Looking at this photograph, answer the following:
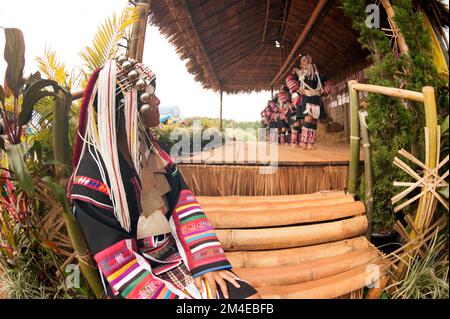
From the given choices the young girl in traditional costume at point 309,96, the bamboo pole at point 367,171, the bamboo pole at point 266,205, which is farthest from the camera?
the young girl in traditional costume at point 309,96

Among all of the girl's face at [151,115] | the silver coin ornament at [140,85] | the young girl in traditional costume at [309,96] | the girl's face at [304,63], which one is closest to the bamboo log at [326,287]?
the girl's face at [151,115]

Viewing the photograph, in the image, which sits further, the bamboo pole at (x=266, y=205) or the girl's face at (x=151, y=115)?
the bamboo pole at (x=266, y=205)

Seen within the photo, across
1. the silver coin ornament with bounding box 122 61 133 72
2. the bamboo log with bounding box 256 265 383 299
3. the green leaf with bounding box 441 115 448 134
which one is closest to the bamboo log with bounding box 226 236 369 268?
the bamboo log with bounding box 256 265 383 299

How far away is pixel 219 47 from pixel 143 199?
228 cm

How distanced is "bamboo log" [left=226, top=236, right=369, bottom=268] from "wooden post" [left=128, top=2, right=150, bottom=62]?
1.02 metres

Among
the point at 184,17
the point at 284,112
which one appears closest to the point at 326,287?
the point at 184,17

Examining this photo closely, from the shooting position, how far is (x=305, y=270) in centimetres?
117

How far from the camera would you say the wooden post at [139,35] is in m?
1.12

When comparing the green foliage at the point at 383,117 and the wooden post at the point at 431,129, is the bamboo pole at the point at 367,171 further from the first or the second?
the wooden post at the point at 431,129

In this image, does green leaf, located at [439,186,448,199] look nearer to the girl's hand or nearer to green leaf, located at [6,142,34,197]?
the girl's hand

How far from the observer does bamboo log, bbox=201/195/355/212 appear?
135 cm

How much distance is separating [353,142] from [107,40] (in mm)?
1425

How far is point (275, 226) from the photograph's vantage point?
135cm

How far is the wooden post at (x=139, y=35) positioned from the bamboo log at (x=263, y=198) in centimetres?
79
